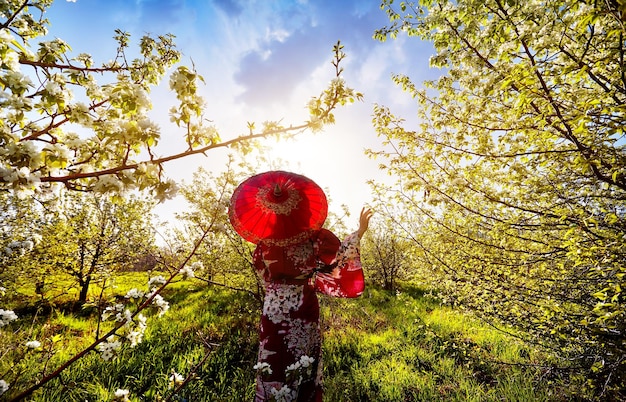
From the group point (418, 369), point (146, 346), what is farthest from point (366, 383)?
point (146, 346)

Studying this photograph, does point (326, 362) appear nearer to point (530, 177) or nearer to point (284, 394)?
point (284, 394)

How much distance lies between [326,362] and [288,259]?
3255 mm

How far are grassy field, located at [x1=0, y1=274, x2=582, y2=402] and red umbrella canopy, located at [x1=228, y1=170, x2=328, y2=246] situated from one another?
3.50 feet

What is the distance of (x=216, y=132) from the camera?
6.09 feet

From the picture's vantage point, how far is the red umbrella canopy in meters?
2.47

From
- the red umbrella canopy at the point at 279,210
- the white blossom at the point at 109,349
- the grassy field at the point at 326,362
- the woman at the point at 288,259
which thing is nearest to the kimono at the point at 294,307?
the woman at the point at 288,259

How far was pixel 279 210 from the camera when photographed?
2.45 m

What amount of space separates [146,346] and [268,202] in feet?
13.9

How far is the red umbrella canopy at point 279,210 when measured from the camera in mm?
2469

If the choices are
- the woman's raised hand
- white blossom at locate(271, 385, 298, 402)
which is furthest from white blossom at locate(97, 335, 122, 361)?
the woman's raised hand

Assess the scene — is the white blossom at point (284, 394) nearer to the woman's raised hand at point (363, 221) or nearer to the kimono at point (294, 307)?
the kimono at point (294, 307)

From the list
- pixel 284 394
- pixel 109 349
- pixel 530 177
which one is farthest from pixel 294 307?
pixel 530 177

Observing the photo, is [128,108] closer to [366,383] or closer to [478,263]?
[478,263]

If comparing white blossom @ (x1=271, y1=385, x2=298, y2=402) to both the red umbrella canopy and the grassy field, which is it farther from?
the red umbrella canopy
